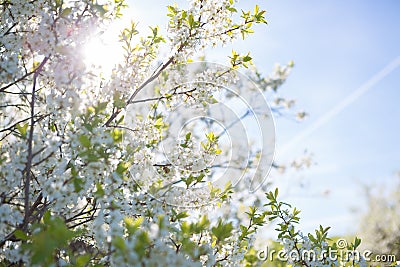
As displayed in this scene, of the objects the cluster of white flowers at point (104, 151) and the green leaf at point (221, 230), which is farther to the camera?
the green leaf at point (221, 230)

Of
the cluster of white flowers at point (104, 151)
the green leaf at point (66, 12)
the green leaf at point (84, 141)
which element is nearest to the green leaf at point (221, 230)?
the cluster of white flowers at point (104, 151)

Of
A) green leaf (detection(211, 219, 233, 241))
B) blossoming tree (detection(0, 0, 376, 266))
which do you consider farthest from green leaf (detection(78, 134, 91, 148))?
green leaf (detection(211, 219, 233, 241))

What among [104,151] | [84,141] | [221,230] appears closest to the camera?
[84,141]

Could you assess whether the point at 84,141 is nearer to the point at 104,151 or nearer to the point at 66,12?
the point at 104,151

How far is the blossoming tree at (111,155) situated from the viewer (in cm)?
248

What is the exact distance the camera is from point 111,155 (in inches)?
116

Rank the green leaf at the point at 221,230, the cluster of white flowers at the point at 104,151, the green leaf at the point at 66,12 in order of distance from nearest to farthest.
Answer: the cluster of white flowers at the point at 104,151 → the green leaf at the point at 221,230 → the green leaf at the point at 66,12

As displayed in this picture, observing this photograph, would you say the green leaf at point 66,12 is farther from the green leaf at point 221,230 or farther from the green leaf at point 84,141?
the green leaf at point 221,230

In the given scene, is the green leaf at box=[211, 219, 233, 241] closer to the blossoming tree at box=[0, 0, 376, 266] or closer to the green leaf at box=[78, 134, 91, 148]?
the blossoming tree at box=[0, 0, 376, 266]

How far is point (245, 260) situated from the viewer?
336cm

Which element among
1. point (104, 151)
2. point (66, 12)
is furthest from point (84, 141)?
point (66, 12)

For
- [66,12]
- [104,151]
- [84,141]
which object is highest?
[66,12]

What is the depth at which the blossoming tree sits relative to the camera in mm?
2482

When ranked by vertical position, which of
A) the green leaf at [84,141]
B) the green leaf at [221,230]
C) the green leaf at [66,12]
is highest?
the green leaf at [66,12]
